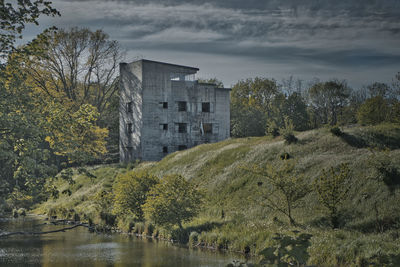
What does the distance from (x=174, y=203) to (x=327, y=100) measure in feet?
216

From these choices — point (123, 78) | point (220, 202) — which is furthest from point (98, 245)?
point (123, 78)

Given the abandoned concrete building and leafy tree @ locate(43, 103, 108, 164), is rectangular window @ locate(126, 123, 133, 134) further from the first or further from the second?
leafy tree @ locate(43, 103, 108, 164)

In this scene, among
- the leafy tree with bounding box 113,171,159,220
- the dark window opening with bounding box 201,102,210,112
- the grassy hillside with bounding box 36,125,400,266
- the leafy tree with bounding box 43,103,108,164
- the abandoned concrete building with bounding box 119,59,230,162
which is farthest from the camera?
the dark window opening with bounding box 201,102,210,112

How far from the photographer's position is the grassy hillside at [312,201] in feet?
68.8

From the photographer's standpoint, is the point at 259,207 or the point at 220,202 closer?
the point at 259,207

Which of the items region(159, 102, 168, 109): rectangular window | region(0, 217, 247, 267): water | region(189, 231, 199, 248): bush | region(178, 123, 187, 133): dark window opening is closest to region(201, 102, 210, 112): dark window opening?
region(178, 123, 187, 133): dark window opening

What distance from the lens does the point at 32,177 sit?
15875mm

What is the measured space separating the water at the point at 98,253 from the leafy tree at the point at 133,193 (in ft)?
9.47

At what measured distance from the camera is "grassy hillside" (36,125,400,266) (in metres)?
21.0

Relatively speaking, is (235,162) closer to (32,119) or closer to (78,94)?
(32,119)

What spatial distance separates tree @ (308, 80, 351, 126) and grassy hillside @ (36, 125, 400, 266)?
4681 centimetres

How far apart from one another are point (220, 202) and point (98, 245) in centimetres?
999

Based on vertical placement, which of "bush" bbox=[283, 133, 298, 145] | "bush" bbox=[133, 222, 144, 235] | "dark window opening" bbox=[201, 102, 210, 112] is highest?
"dark window opening" bbox=[201, 102, 210, 112]

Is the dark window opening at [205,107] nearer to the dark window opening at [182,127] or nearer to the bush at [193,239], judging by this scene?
the dark window opening at [182,127]
